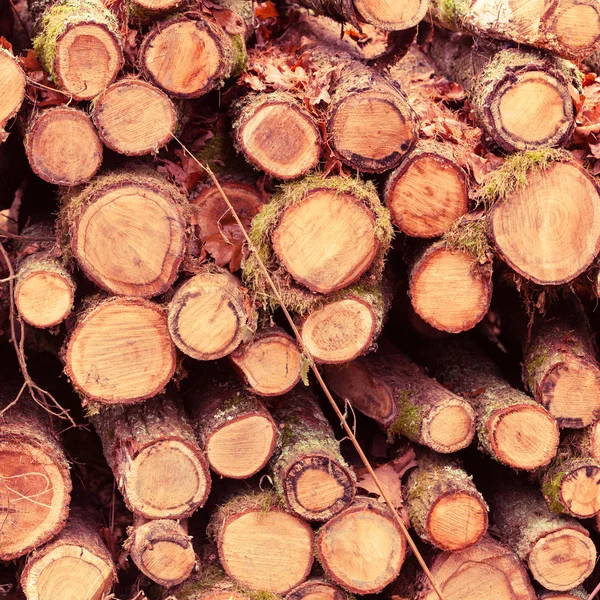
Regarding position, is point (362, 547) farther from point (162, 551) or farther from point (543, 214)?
point (543, 214)

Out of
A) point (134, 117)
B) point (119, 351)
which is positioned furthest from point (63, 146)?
point (119, 351)

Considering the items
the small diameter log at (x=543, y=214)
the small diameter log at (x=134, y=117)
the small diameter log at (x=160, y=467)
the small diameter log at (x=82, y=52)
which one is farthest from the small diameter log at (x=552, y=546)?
the small diameter log at (x=82, y=52)

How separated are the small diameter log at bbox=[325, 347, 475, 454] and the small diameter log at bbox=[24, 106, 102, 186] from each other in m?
1.55

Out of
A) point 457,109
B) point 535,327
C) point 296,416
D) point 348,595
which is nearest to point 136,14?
point 457,109

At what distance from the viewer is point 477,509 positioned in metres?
3.59

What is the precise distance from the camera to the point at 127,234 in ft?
10.7

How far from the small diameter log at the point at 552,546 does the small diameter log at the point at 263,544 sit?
106 cm

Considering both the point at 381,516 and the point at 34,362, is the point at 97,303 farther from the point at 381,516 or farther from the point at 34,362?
the point at 381,516

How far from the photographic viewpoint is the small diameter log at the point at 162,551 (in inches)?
132

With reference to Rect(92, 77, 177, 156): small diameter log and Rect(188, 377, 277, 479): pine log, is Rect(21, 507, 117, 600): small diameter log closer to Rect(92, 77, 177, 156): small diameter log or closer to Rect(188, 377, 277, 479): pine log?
Rect(188, 377, 277, 479): pine log

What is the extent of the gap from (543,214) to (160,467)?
79.4 inches

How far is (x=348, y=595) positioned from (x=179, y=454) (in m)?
1.12

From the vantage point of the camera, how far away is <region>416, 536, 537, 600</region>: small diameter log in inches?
147

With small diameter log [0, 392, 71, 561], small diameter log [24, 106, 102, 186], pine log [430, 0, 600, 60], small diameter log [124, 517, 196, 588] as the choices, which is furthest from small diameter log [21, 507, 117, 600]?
pine log [430, 0, 600, 60]
